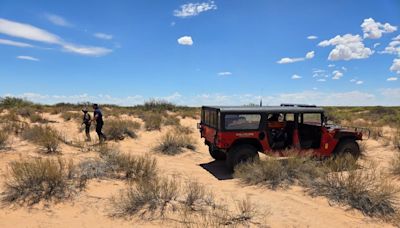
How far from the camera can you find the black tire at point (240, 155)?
9320 mm

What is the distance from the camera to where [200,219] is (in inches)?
231

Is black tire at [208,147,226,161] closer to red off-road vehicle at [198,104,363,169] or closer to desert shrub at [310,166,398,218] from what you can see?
red off-road vehicle at [198,104,363,169]

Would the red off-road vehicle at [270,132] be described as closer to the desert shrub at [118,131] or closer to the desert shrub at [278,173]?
the desert shrub at [278,173]

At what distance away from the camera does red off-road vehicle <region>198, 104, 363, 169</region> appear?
364 inches

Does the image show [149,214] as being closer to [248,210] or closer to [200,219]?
[200,219]

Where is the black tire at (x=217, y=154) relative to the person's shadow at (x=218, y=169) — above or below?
above

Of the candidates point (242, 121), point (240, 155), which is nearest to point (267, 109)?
point (242, 121)

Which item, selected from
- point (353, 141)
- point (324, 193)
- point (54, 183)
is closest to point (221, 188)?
point (324, 193)

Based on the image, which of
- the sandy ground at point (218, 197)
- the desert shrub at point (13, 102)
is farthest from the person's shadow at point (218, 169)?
the desert shrub at point (13, 102)

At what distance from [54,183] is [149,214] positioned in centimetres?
214

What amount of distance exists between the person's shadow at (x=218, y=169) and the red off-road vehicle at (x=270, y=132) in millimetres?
333

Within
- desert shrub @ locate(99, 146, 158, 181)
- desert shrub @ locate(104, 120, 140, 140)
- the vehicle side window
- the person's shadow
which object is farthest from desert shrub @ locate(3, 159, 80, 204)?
desert shrub @ locate(104, 120, 140, 140)

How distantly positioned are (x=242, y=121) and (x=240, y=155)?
89 cm

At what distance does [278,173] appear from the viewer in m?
8.30
